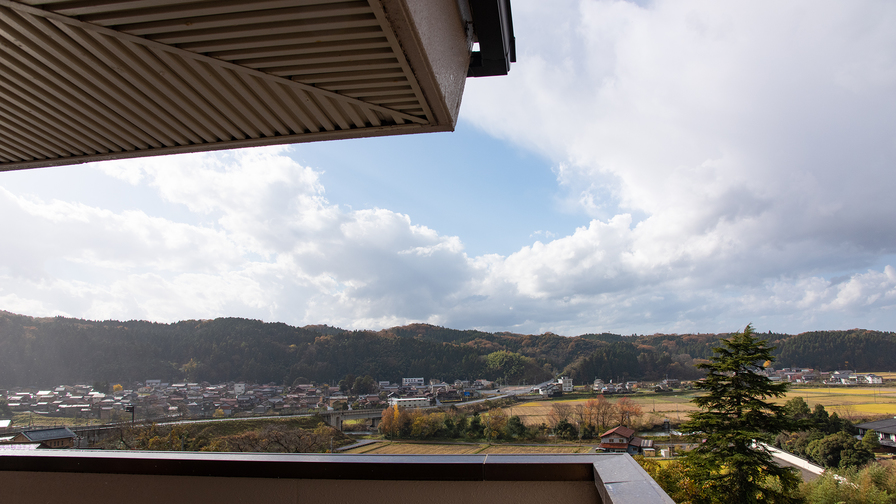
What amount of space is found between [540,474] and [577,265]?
22.8m

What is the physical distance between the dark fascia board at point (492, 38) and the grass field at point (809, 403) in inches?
606

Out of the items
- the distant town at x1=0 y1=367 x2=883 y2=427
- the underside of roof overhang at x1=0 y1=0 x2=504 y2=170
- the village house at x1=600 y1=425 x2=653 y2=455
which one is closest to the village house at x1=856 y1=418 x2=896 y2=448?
the distant town at x1=0 y1=367 x2=883 y2=427

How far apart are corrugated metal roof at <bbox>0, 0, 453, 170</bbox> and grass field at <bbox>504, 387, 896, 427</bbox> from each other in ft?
51.5

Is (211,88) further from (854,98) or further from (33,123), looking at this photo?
(854,98)

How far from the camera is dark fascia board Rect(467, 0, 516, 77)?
1685mm

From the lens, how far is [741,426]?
33.3 ft

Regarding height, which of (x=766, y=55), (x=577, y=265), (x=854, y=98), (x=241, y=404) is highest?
(x=766, y=55)

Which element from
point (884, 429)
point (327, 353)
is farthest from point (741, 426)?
point (327, 353)

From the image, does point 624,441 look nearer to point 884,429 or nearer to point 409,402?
point 409,402

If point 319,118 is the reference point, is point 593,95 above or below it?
above

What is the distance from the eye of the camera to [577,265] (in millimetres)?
22891

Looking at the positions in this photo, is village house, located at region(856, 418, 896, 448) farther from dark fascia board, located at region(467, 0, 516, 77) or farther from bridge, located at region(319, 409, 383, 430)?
dark fascia board, located at region(467, 0, 516, 77)

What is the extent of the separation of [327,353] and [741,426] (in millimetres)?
15389

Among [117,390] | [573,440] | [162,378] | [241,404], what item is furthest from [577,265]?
[117,390]
